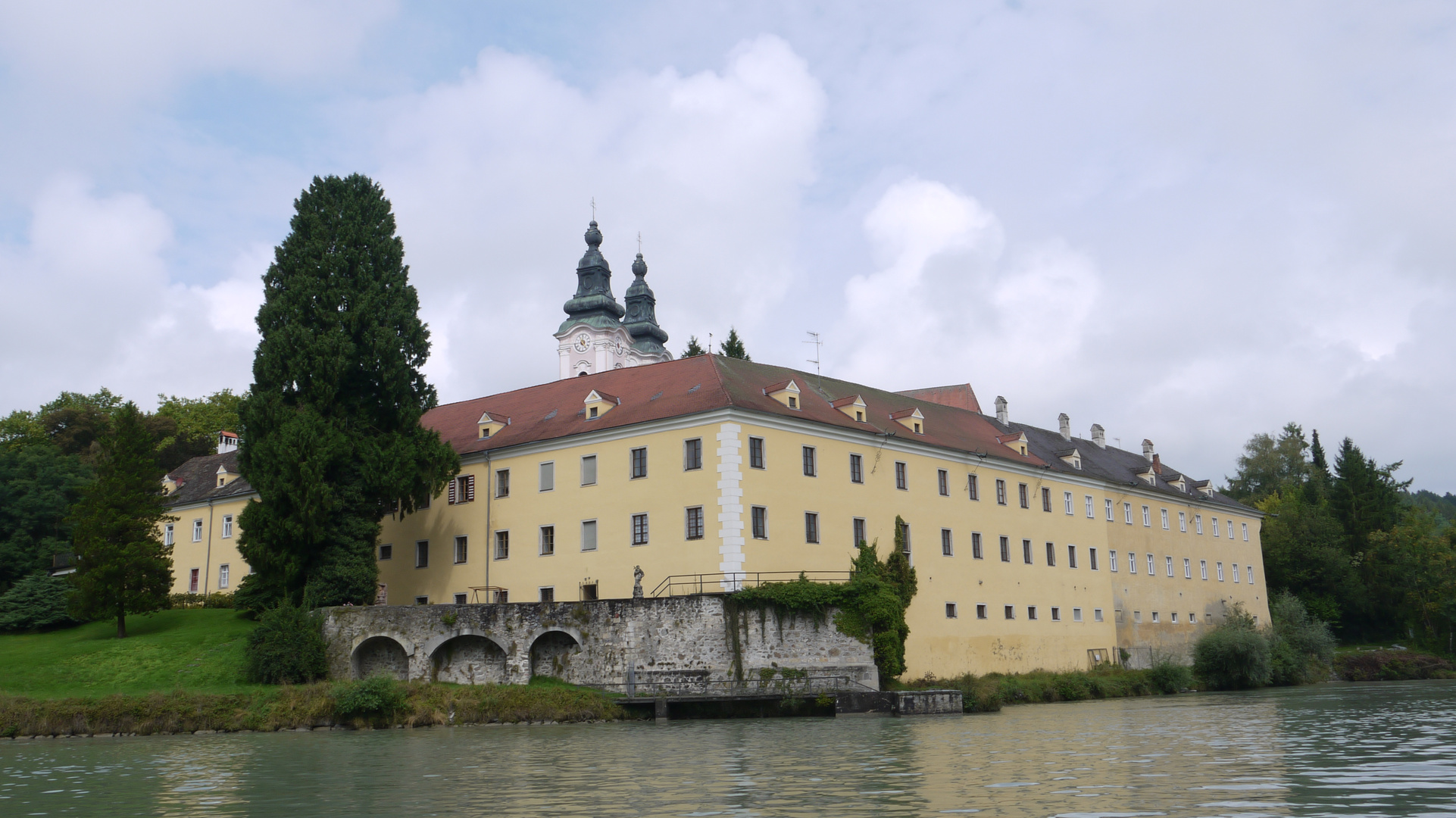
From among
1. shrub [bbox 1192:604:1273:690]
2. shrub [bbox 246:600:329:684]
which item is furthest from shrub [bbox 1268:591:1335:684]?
shrub [bbox 246:600:329:684]

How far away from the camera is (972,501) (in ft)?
167

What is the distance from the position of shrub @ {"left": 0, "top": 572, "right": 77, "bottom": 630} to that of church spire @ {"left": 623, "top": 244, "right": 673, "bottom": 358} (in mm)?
48205

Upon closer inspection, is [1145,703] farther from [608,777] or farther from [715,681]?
[608,777]

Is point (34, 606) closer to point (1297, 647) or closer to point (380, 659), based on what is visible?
point (380, 659)

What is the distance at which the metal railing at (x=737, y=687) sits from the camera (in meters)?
36.5

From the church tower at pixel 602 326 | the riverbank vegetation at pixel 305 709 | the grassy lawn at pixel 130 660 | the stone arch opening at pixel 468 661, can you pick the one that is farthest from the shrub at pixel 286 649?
the church tower at pixel 602 326

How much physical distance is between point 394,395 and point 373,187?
837 cm

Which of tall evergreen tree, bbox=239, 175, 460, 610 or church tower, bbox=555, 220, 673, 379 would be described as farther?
church tower, bbox=555, 220, 673, 379

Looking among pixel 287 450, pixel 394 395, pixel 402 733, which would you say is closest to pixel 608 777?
pixel 402 733

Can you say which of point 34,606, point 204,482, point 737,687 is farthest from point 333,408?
point 204,482

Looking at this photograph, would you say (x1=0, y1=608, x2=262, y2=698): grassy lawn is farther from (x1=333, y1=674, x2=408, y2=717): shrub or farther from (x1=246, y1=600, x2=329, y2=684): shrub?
(x1=333, y1=674, x2=408, y2=717): shrub

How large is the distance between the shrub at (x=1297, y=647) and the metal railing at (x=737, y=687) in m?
29.0

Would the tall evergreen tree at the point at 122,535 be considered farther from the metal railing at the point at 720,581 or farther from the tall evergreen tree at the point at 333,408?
the metal railing at the point at 720,581

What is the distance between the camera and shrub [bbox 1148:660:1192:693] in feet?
171
